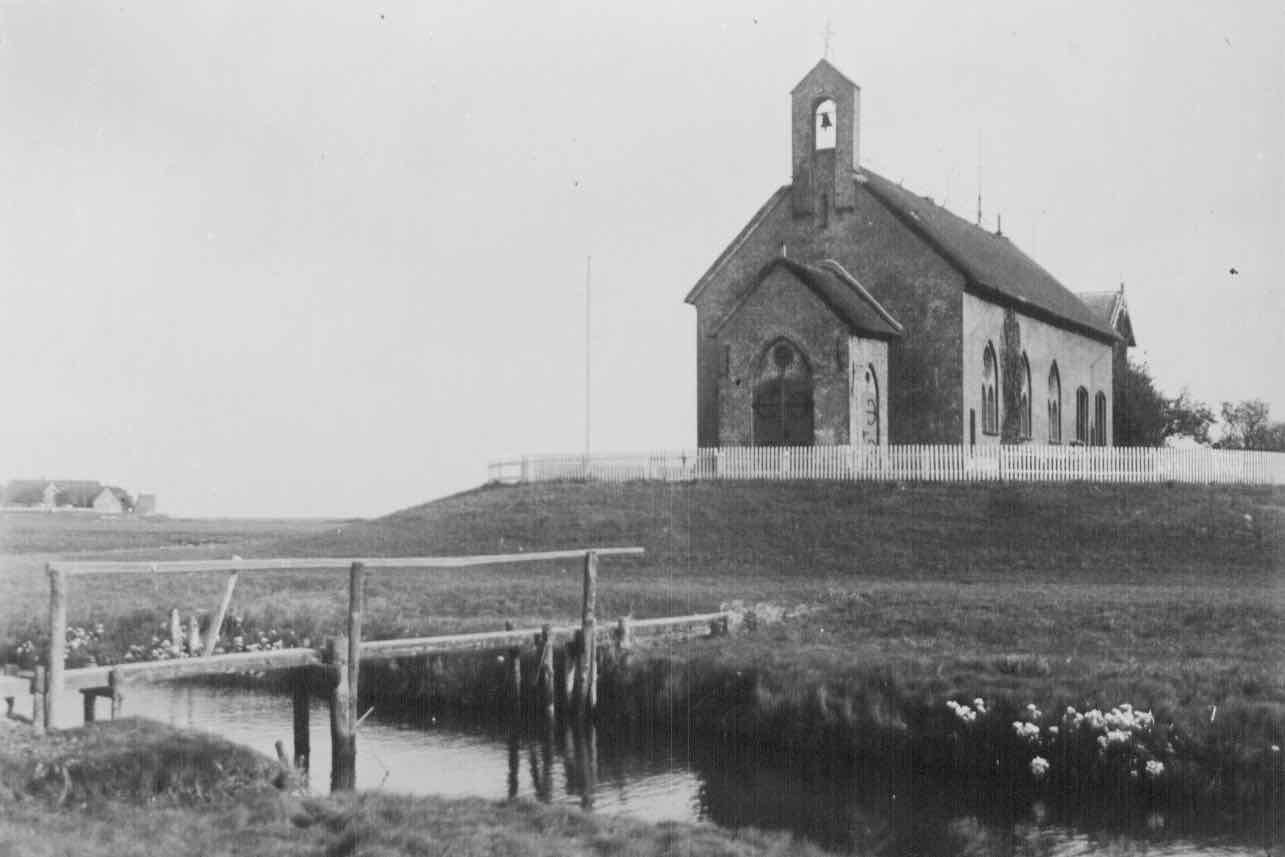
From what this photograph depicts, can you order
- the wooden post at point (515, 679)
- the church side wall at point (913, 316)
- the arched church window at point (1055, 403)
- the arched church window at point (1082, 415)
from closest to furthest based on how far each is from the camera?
the wooden post at point (515, 679), the church side wall at point (913, 316), the arched church window at point (1055, 403), the arched church window at point (1082, 415)

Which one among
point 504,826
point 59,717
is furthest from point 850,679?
point 59,717

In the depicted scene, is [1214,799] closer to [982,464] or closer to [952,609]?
[952,609]

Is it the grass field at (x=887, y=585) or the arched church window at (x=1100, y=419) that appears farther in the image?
the arched church window at (x=1100, y=419)

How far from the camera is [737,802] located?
1644cm

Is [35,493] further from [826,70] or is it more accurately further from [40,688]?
[40,688]

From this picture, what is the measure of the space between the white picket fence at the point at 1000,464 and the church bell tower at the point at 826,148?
9.48 metres

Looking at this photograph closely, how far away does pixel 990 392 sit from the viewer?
46.5 metres

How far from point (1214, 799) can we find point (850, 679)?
5.04 meters

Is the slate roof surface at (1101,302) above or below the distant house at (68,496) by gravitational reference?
above

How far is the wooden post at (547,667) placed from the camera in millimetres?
21094

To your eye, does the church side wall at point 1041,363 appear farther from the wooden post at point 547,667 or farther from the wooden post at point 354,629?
the wooden post at point 354,629

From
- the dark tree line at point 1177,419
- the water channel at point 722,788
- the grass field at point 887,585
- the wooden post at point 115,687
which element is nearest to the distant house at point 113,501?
the grass field at point 887,585

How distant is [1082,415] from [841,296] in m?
17.4

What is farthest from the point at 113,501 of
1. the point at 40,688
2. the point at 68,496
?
the point at 40,688
